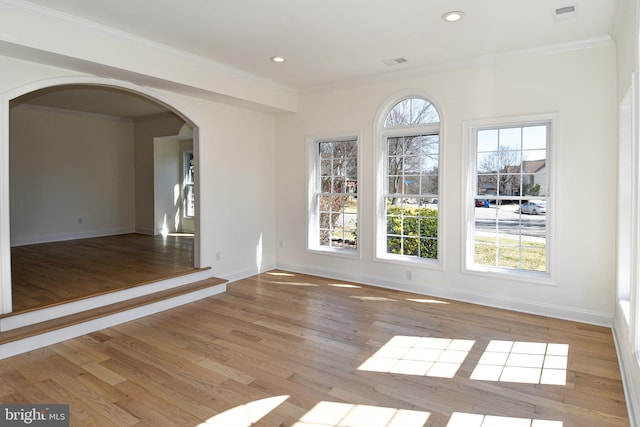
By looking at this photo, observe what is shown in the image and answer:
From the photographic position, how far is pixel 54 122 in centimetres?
757

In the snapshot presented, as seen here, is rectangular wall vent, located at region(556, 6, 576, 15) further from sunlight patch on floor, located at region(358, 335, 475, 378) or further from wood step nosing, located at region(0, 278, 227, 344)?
wood step nosing, located at region(0, 278, 227, 344)

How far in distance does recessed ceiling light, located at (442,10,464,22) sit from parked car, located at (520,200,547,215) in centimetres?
211

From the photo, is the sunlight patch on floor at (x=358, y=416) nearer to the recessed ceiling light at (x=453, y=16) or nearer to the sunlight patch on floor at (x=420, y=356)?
the sunlight patch on floor at (x=420, y=356)

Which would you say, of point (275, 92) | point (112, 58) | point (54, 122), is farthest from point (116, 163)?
point (112, 58)

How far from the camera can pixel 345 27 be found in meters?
3.52

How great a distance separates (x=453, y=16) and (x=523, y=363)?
9.45 ft

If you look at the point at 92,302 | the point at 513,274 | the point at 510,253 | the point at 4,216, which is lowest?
the point at 92,302

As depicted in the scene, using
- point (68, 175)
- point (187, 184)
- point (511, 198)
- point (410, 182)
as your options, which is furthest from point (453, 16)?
point (68, 175)

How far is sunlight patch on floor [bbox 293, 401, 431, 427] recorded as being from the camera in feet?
7.46

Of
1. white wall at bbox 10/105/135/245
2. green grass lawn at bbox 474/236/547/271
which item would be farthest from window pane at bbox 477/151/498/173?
white wall at bbox 10/105/135/245

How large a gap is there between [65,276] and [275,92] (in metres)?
3.63

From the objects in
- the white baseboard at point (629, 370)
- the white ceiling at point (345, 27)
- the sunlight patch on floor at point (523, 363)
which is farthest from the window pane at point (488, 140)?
the sunlight patch on floor at point (523, 363)

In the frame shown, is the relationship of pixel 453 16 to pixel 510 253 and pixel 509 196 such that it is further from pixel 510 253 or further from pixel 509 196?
pixel 510 253

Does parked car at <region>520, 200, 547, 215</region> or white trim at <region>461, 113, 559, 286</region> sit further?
parked car at <region>520, 200, 547, 215</region>
